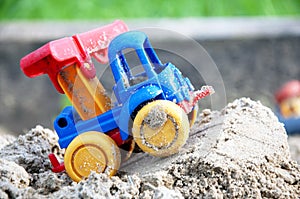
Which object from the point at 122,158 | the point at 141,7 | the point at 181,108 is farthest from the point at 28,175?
the point at 141,7

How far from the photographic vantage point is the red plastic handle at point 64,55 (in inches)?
77.8

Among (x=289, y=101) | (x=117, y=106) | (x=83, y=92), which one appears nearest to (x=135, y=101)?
(x=117, y=106)

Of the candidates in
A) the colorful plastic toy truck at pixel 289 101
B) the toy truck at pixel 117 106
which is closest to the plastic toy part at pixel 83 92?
the toy truck at pixel 117 106

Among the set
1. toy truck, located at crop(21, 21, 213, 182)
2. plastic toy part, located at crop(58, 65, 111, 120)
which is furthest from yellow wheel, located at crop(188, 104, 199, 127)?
plastic toy part, located at crop(58, 65, 111, 120)

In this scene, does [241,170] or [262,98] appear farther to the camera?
[262,98]

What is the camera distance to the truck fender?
189 centimetres

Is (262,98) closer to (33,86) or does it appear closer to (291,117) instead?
(291,117)

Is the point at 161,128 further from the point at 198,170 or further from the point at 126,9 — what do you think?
the point at 126,9

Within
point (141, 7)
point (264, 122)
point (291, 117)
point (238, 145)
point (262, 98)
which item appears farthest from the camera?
point (141, 7)

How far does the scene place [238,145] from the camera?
1997mm

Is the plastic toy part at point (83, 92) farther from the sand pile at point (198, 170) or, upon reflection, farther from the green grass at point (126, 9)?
the green grass at point (126, 9)

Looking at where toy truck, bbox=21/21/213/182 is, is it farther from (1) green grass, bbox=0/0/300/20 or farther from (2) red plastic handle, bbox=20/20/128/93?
(1) green grass, bbox=0/0/300/20

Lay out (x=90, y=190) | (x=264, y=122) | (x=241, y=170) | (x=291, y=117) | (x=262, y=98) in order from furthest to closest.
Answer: (x=262, y=98)
(x=291, y=117)
(x=264, y=122)
(x=241, y=170)
(x=90, y=190)

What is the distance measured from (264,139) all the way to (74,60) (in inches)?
27.4
